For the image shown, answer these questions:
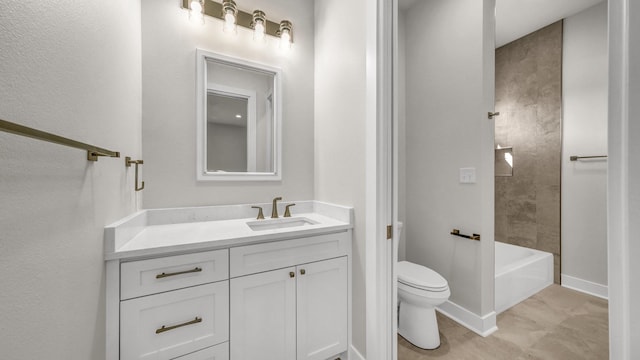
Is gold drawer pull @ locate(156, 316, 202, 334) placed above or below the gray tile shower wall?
below

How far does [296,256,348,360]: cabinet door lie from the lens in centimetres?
129

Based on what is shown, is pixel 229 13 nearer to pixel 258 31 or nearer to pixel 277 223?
pixel 258 31

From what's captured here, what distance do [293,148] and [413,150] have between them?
47.5 inches

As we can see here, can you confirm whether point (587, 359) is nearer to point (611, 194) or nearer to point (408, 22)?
point (611, 194)

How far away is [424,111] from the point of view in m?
2.16

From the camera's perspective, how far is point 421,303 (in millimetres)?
1547

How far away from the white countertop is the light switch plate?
1.06m

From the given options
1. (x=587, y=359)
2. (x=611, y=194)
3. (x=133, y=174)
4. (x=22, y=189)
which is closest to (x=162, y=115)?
(x=133, y=174)

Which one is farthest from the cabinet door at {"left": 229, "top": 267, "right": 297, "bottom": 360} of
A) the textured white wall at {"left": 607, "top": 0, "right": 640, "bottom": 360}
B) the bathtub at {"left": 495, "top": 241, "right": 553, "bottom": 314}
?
the bathtub at {"left": 495, "top": 241, "right": 553, "bottom": 314}

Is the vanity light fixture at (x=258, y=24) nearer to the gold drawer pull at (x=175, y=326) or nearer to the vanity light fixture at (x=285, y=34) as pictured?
the vanity light fixture at (x=285, y=34)

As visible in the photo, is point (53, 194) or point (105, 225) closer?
point (53, 194)

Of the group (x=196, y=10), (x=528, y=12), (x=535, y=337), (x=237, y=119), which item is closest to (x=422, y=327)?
(x=535, y=337)

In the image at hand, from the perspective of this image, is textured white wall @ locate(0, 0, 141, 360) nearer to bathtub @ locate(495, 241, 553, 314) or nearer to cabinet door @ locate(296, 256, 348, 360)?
cabinet door @ locate(296, 256, 348, 360)

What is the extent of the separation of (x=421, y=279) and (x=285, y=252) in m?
1.01
